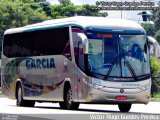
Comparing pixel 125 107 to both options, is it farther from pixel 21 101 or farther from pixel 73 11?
pixel 73 11

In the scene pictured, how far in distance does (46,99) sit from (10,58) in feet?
16.2

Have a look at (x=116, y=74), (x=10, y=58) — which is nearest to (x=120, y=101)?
(x=116, y=74)

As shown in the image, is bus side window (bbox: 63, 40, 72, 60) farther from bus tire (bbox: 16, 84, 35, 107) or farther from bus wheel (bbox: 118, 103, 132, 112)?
bus tire (bbox: 16, 84, 35, 107)

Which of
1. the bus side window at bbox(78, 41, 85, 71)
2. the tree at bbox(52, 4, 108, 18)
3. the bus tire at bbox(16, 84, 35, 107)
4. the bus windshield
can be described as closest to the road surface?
the bus windshield

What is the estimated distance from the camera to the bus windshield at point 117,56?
90.9 ft

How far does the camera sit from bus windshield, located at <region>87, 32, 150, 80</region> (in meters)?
27.7

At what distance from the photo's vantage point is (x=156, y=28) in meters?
136

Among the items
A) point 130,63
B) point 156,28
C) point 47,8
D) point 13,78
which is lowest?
point 156,28

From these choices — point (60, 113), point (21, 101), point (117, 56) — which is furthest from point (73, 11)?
point (60, 113)

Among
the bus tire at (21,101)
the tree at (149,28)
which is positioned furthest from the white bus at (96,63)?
the tree at (149,28)

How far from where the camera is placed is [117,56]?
27.9 m

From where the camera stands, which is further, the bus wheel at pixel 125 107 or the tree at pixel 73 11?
the tree at pixel 73 11

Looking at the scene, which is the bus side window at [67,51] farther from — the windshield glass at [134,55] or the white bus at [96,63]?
the windshield glass at [134,55]

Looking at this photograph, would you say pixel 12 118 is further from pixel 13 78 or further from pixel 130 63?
pixel 13 78
